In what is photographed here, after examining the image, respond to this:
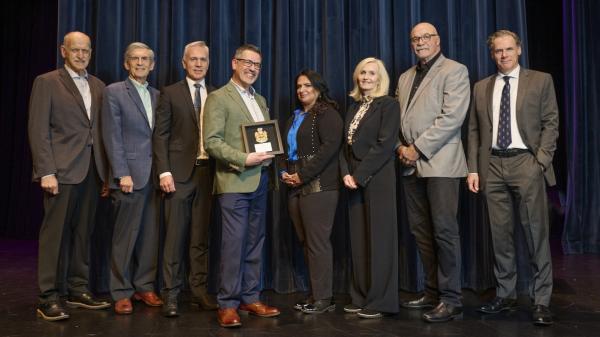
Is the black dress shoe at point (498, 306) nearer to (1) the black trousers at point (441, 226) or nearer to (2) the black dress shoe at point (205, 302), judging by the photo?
(1) the black trousers at point (441, 226)

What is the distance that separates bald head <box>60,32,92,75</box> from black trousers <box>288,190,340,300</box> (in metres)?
1.53

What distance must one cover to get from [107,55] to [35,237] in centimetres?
418

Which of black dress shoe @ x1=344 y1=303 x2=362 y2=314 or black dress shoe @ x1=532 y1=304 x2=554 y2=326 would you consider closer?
black dress shoe @ x1=532 y1=304 x2=554 y2=326

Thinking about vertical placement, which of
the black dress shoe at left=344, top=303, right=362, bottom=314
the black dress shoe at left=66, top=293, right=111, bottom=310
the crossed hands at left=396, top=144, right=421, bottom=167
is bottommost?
the black dress shoe at left=344, top=303, right=362, bottom=314

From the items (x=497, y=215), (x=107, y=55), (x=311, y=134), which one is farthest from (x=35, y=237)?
(x=497, y=215)

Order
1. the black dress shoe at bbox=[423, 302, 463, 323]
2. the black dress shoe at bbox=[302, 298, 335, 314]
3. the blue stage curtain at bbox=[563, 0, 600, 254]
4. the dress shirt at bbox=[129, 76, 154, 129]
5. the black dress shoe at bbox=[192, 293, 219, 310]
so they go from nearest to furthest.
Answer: the black dress shoe at bbox=[423, 302, 463, 323] → the black dress shoe at bbox=[302, 298, 335, 314] → the black dress shoe at bbox=[192, 293, 219, 310] → the dress shirt at bbox=[129, 76, 154, 129] → the blue stage curtain at bbox=[563, 0, 600, 254]

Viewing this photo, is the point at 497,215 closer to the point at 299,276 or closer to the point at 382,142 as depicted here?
the point at 382,142

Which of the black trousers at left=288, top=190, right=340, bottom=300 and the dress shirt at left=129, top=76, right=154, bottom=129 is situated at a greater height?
the dress shirt at left=129, top=76, right=154, bottom=129

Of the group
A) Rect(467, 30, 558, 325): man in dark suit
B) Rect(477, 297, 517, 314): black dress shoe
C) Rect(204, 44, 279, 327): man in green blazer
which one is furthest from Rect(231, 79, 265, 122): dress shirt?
Rect(477, 297, 517, 314): black dress shoe

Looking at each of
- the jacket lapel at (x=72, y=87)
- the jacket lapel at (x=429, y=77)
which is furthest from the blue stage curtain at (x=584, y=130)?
the jacket lapel at (x=72, y=87)

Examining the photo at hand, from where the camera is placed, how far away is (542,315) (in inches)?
122

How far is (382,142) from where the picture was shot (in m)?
3.30

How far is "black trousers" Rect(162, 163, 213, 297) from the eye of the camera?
349cm

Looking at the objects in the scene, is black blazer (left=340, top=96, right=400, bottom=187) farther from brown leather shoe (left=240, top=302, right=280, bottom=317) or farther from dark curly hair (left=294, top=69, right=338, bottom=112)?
brown leather shoe (left=240, top=302, right=280, bottom=317)
